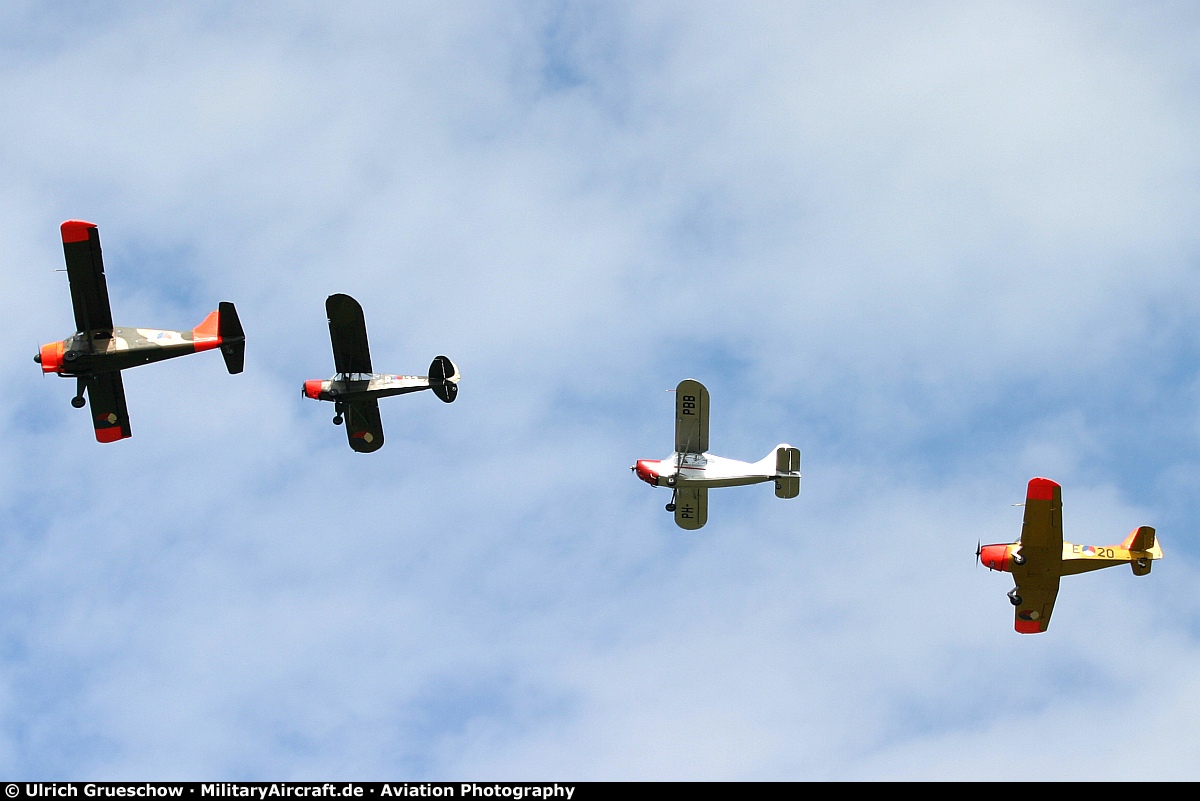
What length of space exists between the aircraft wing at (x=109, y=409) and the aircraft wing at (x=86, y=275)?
14.2 ft

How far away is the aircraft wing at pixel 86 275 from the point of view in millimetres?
59625

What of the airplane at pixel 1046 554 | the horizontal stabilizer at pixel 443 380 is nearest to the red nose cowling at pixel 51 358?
the horizontal stabilizer at pixel 443 380

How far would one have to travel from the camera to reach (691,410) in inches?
2456

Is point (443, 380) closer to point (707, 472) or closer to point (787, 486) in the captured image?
point (707, 472)

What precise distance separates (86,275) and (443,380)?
587 inches

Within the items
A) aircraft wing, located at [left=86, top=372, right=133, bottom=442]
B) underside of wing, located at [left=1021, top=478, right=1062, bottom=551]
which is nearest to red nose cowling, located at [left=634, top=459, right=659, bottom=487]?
underside of wing, located at [left=1021, top=478, right=1062, bottom=551]

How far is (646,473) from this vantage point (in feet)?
207

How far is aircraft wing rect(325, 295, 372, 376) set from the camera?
204 feet

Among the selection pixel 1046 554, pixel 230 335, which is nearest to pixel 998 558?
pixel 1046 554

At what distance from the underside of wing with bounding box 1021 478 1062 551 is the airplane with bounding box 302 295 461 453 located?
24018 mm
